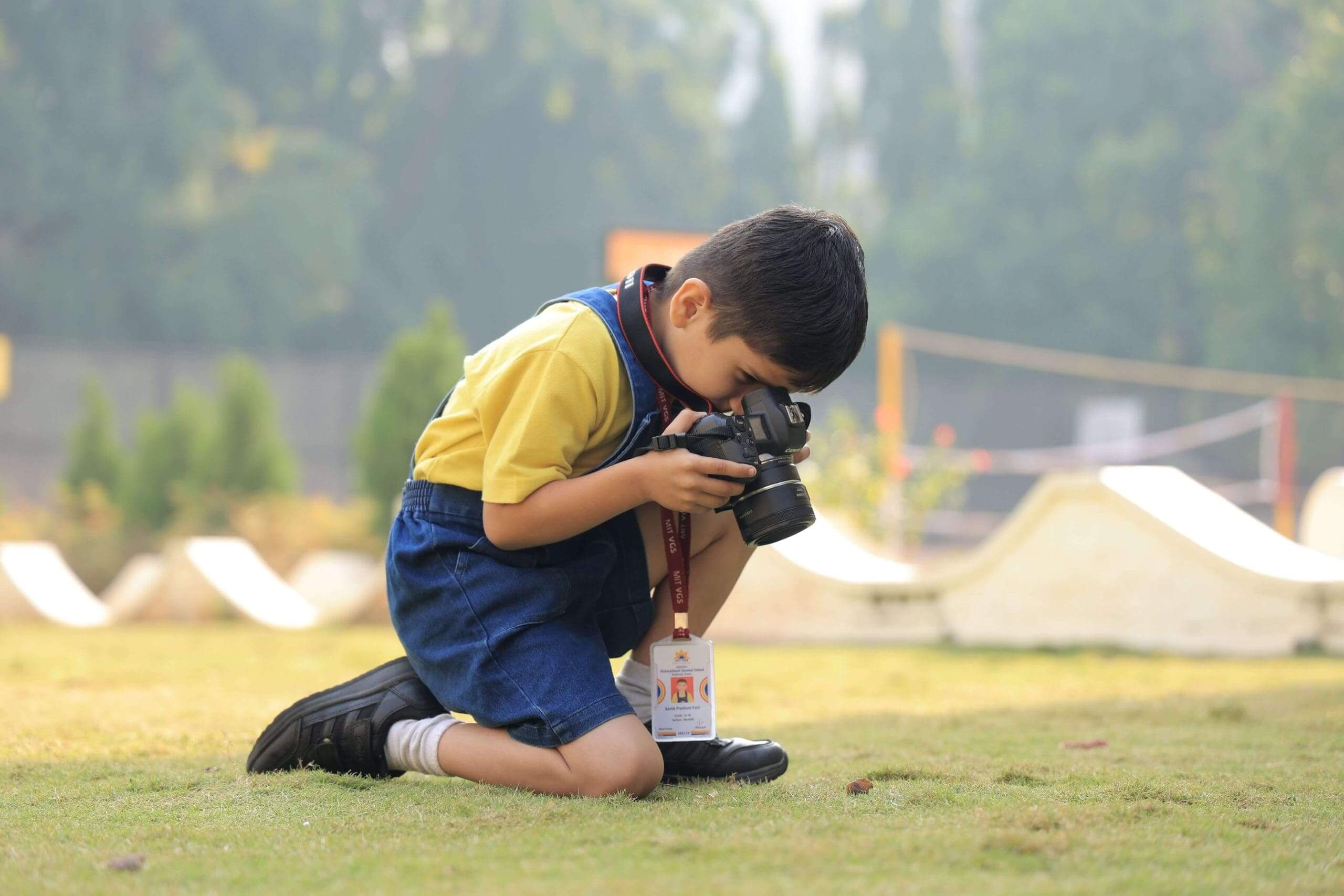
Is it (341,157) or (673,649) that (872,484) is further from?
(341,157)

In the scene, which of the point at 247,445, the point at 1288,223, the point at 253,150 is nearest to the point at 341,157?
the point at 253,150

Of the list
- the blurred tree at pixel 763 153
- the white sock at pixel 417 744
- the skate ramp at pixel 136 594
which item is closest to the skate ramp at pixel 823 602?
the skate ramp at pixel 136 594

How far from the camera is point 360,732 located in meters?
2.33

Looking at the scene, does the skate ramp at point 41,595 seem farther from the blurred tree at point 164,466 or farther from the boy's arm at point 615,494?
the boy's arm at point 615,494

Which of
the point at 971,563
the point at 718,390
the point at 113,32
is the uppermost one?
the point at 113,32

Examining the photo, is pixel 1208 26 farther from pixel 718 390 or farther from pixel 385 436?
pixel 718 390

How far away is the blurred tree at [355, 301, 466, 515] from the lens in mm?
10141

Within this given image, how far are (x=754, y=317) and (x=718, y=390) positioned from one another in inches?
6.6

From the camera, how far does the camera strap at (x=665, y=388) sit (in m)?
2.25

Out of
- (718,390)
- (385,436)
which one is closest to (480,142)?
(385,436)

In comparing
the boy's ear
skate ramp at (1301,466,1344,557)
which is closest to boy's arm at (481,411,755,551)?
the boy's ear

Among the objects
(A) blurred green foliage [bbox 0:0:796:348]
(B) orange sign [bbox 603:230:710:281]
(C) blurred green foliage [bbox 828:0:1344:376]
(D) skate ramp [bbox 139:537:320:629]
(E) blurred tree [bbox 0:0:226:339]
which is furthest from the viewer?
(C) blurred green foliage [bbox 828:0:1344:376]

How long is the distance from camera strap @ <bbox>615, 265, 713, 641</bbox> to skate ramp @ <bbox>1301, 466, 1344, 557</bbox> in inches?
212

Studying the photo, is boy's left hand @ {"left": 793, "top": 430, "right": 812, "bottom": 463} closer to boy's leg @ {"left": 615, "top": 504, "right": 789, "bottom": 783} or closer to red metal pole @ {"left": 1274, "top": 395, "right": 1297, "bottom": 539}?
boy's leg @ {"left": 615, "top": 504, "right": 789, "bottom": 783}
